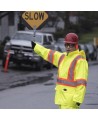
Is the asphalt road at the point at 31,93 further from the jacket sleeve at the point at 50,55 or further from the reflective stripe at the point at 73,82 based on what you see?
the reflective stripe at the point at 73,82

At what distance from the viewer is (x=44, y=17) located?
12773mm

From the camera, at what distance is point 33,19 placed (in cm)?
1195

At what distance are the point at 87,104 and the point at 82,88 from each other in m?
6.21

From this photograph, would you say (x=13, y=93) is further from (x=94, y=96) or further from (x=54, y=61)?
(x=54, y=61)

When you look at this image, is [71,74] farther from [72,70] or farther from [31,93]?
[31,93]

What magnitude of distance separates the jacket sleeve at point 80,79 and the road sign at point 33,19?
4.67 meters

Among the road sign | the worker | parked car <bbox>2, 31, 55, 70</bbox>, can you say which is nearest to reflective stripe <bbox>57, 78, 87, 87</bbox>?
the worker

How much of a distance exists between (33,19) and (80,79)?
17.4 ft

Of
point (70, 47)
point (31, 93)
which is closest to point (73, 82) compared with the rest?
point (70, 47)

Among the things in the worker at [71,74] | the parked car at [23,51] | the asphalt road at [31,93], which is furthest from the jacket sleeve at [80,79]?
the parked car at [23,51]

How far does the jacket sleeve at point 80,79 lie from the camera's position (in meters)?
6.72

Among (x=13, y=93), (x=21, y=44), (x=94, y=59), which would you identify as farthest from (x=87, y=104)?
(x=94, y=59)

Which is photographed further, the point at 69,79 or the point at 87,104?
the point at 87,104

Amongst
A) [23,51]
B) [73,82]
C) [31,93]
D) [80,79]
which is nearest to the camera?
[80,79]
